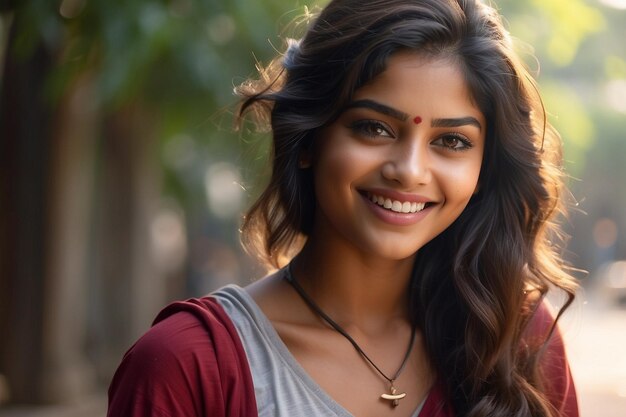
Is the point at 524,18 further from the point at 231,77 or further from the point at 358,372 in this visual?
the point at 358,372

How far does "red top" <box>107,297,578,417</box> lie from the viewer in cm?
258

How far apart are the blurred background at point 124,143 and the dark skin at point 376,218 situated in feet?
1.28

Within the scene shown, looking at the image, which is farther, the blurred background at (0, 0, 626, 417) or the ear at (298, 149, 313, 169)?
the blurred background at (0, 0, 626, 417)

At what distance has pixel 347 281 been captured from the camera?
2939mm

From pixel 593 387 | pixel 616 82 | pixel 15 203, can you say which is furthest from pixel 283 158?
pixel 593 387

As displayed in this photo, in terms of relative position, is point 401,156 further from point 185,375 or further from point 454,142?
point 185,375

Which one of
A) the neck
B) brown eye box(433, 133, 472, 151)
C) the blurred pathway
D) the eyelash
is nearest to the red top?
the neck

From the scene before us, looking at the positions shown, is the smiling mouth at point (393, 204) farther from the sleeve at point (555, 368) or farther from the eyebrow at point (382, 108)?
the sleeve at point (555, 368)

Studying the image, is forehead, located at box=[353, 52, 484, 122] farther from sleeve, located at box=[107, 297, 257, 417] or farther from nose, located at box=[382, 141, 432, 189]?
sleeve, located at box=[107, 297, 257, 417]

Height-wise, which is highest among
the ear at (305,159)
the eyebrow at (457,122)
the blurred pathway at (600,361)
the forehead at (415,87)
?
the forehead at (415,87)

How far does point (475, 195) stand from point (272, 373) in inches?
28.8

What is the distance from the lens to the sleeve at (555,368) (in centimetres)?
302

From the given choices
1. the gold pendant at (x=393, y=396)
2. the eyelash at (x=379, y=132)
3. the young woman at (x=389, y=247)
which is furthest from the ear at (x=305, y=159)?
the gold pendant at (x=393, y=396)

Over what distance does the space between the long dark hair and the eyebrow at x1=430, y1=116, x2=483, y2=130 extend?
0.06 m
